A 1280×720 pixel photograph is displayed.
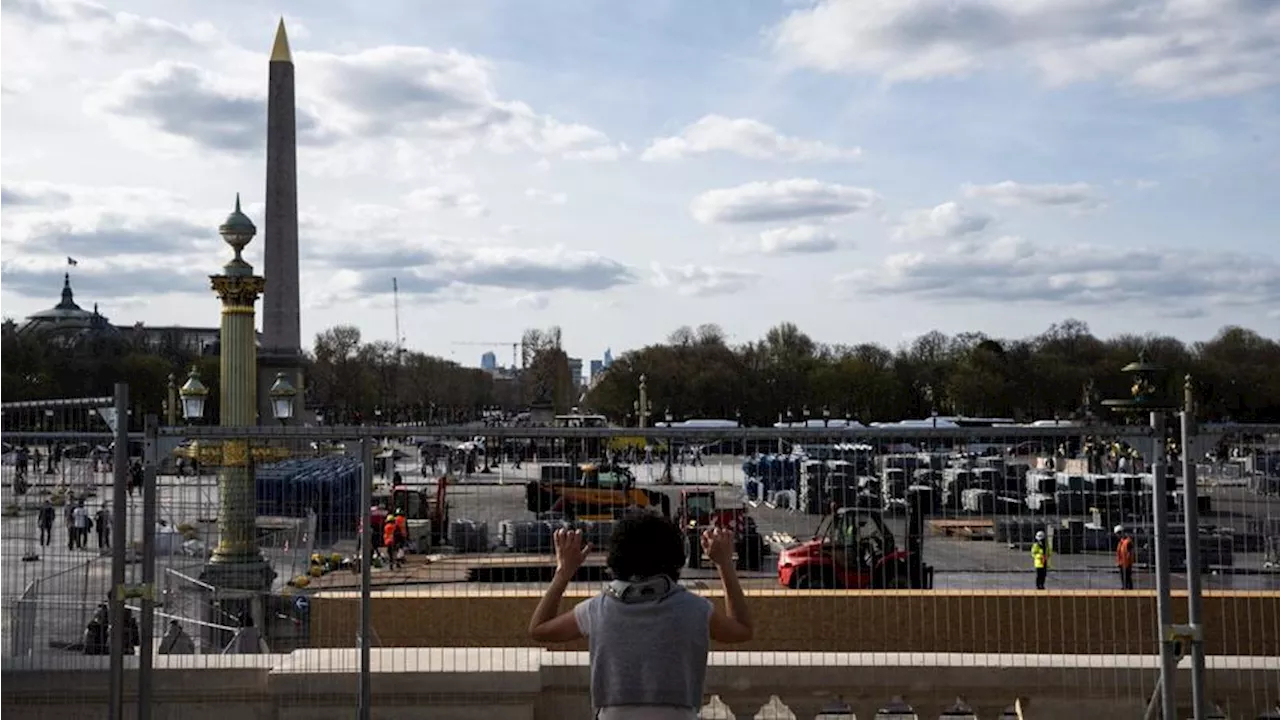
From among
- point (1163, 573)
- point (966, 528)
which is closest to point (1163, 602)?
point (1163, 573)

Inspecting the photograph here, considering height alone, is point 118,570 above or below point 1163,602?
above

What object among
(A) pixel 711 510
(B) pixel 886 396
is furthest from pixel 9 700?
(B) pixel 886 396

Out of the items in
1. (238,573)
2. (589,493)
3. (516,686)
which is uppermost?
(589,493)

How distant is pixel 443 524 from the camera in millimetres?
11281

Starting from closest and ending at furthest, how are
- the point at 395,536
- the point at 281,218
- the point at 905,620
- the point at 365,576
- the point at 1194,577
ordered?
the point at 1194,577
the point at 365,576
the point at 905,620
the point at 395,536
the point at 281,218

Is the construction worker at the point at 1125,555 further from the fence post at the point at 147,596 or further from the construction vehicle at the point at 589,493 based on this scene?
the fence post at the point at 147,596

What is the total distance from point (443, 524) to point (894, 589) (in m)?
3.72

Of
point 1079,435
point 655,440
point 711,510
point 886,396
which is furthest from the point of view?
point 886,396

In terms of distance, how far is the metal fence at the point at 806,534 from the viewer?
7945mm

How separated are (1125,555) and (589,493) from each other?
12.4ft

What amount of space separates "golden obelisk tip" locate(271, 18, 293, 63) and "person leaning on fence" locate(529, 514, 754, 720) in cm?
3416

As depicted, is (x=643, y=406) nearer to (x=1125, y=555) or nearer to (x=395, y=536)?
(x=395, y=536)

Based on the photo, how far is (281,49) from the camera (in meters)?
36.6

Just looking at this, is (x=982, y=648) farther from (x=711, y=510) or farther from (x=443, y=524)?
(x=443, y=524)
